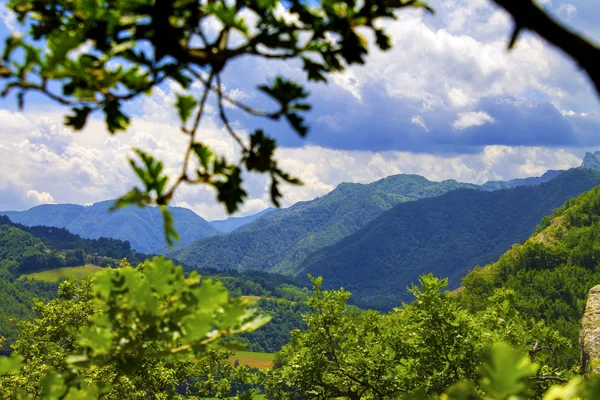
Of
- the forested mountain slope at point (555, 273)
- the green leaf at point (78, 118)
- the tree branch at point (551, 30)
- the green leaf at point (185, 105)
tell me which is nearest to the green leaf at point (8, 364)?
the green leaf at point (78, 118)

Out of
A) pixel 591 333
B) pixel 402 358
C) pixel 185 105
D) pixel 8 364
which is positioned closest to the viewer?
pixel 185 105

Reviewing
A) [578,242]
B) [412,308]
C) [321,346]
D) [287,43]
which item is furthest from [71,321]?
[578,242]

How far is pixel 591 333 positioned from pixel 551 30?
71.8ft

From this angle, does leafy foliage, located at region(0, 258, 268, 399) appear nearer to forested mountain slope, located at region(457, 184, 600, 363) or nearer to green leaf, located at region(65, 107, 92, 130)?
green leaf, located at region(65, 107, 92, 130)

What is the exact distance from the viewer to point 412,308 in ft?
42.1

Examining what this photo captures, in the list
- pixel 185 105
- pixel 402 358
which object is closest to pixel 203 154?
pixel 185 105

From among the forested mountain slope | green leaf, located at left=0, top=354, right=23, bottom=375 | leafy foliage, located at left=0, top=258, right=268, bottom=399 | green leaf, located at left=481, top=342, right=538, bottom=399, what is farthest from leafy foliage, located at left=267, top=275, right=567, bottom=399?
the forested mountain slope

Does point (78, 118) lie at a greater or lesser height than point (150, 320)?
greater

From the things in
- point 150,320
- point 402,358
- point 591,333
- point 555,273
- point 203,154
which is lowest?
point 402,358

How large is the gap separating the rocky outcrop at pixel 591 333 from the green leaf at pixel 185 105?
1922 centimetres

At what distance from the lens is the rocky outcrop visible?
59.1ft

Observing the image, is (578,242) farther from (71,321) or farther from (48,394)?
(48,394)

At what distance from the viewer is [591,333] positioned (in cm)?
1930

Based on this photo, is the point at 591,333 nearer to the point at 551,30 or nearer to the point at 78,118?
the point at 551,30
